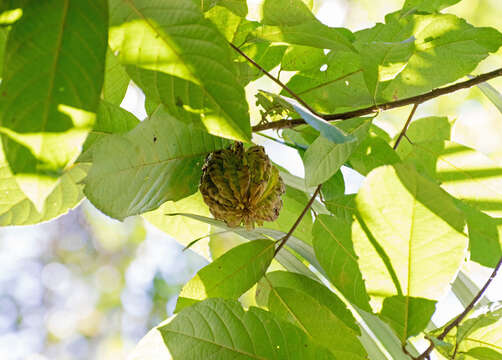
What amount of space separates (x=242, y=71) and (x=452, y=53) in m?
0.35

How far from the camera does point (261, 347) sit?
2.10 ft

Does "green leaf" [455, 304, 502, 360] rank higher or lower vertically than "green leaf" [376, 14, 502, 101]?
lower

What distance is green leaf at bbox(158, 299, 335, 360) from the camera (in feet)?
2.04

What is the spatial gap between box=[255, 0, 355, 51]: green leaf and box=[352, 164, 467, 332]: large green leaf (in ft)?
0.64

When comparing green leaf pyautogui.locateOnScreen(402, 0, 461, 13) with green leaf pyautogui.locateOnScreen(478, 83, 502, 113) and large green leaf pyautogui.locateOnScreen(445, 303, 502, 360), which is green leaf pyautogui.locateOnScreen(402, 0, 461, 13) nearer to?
green leaf pyautogui.locateOnScreen(478, 83, 502, 113)

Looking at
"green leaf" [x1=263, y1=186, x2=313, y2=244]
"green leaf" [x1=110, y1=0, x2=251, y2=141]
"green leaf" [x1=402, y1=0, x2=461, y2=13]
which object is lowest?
"green leaf" [x1=263, y1=186, x2=313, y2=244]

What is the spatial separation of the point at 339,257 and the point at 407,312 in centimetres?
18

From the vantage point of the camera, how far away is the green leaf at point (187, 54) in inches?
19.9

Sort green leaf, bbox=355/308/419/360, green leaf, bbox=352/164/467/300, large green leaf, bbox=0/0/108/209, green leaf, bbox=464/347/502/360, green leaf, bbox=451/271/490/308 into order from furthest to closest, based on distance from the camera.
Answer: green leaf, bbox=451/271/490/308, green leaf, bbox=355/308/419/360, green leaf, bbox=464/347/502/360, green leaf, bbox=352/164/467/300, large green leaf, bbox=0/0/108/209

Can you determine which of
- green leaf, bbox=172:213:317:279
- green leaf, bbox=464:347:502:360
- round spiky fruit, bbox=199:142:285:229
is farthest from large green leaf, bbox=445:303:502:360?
round spiky fruit, bbox=199:142:285:229

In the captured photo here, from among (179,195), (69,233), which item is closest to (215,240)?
(179,195)

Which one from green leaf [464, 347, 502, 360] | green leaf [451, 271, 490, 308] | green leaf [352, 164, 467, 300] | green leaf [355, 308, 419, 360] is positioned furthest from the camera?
green leaf [451, 271, 490, 308]

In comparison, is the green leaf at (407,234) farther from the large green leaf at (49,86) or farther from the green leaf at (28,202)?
the green leaf at (28,202)

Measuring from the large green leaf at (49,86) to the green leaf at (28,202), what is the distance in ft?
1.25
